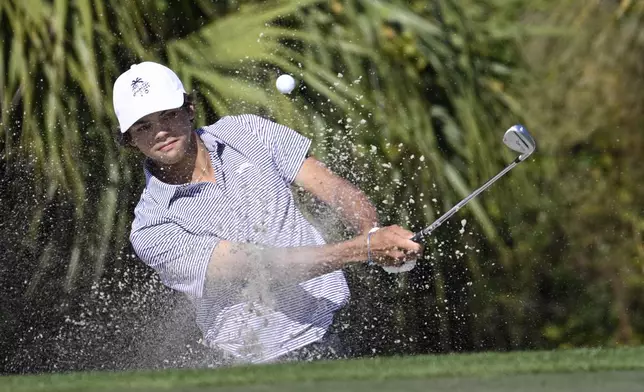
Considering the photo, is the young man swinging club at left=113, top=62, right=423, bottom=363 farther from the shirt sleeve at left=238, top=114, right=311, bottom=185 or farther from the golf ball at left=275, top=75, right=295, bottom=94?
the golf ball at left=275, top=75, right=295, bottom=94

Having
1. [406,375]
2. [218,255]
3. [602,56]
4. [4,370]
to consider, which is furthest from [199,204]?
[602,56]

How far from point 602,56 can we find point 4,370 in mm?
2405

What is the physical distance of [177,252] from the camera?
3219mm

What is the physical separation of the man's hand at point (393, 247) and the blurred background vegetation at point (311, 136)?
572mm

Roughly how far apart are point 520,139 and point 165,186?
908 millimetres

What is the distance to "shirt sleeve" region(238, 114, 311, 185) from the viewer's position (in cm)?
338

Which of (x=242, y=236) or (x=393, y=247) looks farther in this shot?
(x=242, y=236)

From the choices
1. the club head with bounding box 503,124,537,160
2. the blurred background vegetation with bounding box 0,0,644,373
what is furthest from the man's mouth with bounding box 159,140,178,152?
the club head with bounding box 503,124,537,160

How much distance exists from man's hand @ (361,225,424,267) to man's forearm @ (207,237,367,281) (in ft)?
0.11

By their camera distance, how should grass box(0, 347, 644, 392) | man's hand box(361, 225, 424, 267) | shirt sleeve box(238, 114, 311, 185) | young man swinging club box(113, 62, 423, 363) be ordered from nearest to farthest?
grass box(0, 347, 644, 392)
man's hand box(361, 225, 424, 267)
young man swinging club box(113, 62, 423, 363)
shirt sleeve box(238, 114, 311, 185)

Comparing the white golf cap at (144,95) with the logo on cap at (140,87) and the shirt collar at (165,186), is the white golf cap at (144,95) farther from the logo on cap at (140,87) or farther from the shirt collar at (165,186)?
the shirt collar at (165,186)

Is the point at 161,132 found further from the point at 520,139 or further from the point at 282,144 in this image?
the point at 520,139

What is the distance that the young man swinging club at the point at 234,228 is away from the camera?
3.24 m

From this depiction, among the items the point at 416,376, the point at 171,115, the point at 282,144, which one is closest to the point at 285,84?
the point at 282,144
